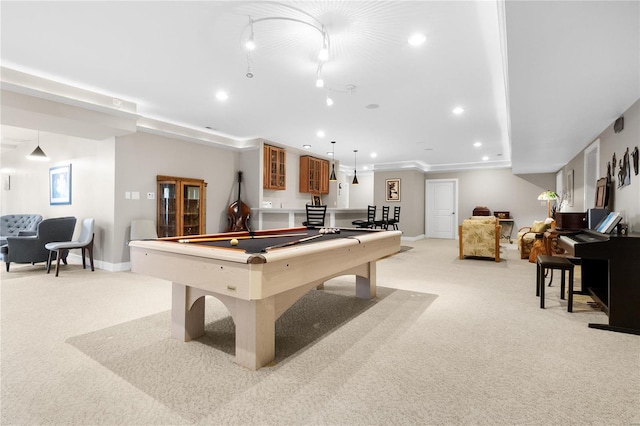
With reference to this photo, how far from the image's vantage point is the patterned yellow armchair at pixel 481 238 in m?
5.92

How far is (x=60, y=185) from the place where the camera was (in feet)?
20.1

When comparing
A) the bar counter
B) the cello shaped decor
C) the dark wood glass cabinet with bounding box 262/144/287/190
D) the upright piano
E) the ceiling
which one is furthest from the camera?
the dark wood glass cabinet with bounding box 262/144/287/190

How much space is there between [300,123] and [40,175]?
5.75 m

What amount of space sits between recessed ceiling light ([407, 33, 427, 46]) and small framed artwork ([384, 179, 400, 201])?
754 cm

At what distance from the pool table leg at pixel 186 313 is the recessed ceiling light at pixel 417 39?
279 centimetres

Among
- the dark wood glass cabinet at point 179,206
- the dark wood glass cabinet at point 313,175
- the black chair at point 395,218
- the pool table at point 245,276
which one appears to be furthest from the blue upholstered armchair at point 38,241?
the black chair at point 395,218

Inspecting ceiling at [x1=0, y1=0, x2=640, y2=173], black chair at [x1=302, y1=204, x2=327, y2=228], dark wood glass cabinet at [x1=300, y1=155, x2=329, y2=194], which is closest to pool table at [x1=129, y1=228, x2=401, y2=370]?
ceiling at [x1=0, y1=0, x2=640, y2=173]

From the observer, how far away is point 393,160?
9.54 metres

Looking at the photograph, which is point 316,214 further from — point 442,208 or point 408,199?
point 442,208

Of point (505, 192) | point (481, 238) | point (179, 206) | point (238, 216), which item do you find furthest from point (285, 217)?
point (505, 192)

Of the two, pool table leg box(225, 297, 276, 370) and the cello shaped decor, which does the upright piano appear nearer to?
pool table leg box(225, 297, 276, 370)

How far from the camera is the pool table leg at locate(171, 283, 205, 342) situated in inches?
94.7

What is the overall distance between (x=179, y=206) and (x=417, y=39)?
4742mm

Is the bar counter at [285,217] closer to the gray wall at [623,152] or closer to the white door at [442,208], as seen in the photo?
the gray wall at [623,152]
